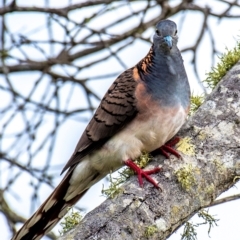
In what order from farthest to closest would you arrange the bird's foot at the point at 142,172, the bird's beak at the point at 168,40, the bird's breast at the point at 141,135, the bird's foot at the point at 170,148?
the bird's beak at the point at 168,40 → the bird's breast at the point at 141,135 → the bird's foot at the point at 170,148 → the bird's foot at the point at 142,172

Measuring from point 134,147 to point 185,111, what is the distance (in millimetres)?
398

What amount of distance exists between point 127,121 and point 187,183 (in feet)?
3.15

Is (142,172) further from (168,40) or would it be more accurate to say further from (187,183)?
(168,40)

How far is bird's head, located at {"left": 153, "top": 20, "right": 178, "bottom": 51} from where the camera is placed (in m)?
4.29

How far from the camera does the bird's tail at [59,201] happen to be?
4.12 meters

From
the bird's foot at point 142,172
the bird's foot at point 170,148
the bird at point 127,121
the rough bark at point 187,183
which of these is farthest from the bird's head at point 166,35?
the bird's foot at point 142,172

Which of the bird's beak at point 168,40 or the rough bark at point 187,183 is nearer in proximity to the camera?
the rough bark at point 187,183

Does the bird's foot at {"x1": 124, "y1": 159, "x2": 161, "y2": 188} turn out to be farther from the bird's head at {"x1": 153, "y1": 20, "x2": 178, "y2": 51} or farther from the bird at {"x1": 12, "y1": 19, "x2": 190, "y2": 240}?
the bird's head at {"x1": 153, "y1": 20, "x2": 178, "y2": 51}

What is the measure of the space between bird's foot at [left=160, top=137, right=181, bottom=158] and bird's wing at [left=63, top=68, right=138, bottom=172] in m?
0.45

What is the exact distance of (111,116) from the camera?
4332mm

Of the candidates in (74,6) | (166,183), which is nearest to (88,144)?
(166,183)

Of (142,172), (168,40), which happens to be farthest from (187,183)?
(168,40)

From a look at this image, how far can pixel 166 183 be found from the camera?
11.3ft

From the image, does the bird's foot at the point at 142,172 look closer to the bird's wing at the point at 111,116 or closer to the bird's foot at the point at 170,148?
the bird's foot at the point at 170,148
